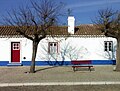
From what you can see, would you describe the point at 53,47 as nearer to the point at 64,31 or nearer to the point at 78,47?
the point at 64,31

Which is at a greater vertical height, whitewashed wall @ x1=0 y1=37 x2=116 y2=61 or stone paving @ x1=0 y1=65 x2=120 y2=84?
whitewashed wall @ x1=0 y1=37 x2=116 y2=61

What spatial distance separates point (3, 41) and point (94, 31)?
9.08 m

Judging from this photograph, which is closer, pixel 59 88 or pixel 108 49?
pixel 59 88

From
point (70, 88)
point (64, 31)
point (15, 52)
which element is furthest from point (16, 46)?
point (70, 88)

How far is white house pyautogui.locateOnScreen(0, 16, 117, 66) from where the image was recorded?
98.8 feet

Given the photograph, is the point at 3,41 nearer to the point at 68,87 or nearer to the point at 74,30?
the point at 74,30

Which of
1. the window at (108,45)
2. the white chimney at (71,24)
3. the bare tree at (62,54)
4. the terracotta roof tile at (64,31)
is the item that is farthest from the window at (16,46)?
the window at (108,45)

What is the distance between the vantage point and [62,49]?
30469 millimetres

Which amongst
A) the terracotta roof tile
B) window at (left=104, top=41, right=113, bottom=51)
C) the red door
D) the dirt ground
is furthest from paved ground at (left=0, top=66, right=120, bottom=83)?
the terracotta roof tile

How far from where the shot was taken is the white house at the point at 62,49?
30.1 metres

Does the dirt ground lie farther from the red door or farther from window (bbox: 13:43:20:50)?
window (bbox: 13:43:20:50)

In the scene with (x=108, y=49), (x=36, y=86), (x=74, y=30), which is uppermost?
(x=74, y=30)

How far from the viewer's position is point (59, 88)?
14.7m

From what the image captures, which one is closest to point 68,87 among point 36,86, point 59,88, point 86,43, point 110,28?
point 59,88
